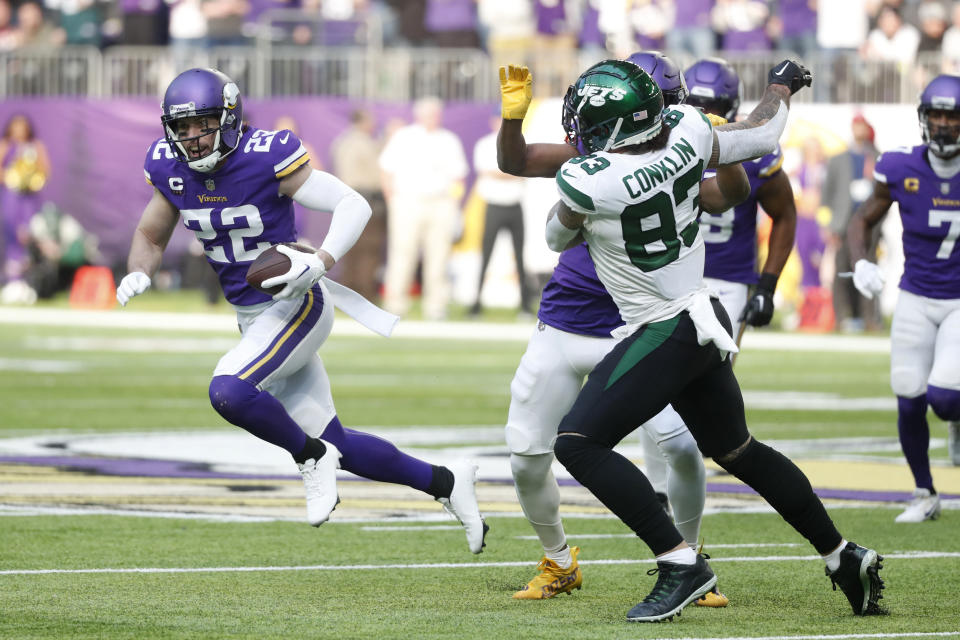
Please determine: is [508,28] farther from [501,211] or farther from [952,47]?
[952,47]

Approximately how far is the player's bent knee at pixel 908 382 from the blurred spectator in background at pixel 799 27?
538 inches

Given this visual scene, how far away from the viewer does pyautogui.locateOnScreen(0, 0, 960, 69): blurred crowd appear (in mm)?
20609

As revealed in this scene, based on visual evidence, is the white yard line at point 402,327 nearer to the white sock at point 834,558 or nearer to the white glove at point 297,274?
the white glove at point 297,274

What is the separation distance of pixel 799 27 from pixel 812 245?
3.21 metres

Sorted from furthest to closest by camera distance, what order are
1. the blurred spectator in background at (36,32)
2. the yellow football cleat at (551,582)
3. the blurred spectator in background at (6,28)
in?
the blurred spectator in background at (6,28), the blurred spectator in background at (36,32), the yellow football cleat at (551,582)

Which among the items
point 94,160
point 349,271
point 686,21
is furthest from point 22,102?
point 686,21

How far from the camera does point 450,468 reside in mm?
6309

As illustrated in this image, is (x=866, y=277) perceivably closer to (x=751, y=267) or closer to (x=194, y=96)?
(x=751, y=267)

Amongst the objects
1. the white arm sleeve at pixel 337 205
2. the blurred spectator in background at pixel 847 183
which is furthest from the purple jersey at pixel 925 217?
the blurred spectator in background at pixel 847 183

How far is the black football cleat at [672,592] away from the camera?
16.7 ft

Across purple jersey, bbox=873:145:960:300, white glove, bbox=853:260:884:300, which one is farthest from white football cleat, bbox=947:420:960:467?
white glove, bbox=853:260:884:300

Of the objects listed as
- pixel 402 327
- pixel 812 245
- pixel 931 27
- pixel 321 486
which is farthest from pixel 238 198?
pixel 931 27

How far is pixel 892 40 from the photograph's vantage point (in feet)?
67.1

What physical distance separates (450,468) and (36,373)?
842 cm
